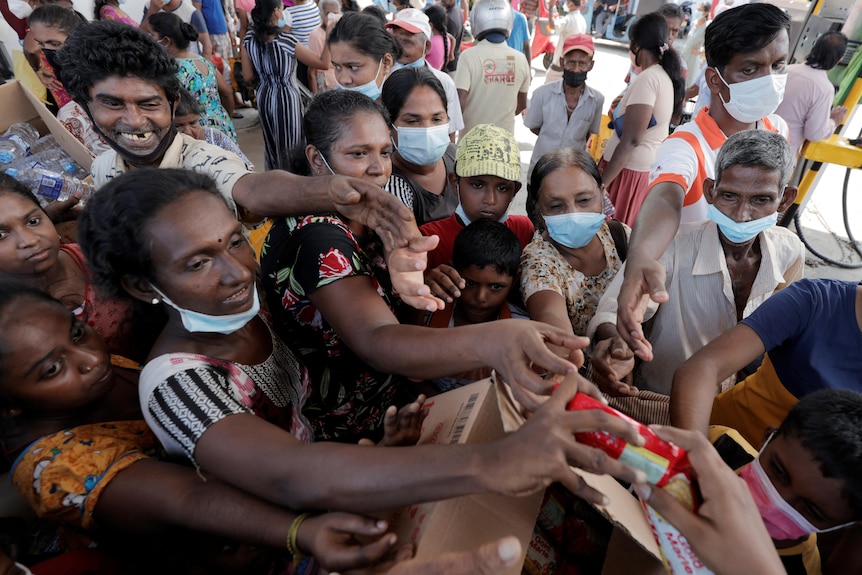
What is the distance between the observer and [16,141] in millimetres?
2361

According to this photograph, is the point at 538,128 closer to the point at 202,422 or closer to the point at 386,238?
the point at 386,238

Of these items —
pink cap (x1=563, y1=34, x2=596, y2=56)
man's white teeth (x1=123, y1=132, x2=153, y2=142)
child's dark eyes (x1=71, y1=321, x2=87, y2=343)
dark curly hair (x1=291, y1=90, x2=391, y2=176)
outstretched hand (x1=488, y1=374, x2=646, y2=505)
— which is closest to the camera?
outstretched hand (x1=488, y1=374, x2=646, y2=505)

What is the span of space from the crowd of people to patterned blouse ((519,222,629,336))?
10mm

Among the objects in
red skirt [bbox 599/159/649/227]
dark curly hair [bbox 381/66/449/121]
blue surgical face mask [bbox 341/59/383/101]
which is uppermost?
dark curly hair [bbox 381/66/449/121]

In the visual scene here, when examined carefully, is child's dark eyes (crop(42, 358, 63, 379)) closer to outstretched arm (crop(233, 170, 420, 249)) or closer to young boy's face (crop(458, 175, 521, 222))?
outstretched arm (crop(233, 170, 420, 249))

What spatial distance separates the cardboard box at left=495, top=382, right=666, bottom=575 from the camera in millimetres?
815

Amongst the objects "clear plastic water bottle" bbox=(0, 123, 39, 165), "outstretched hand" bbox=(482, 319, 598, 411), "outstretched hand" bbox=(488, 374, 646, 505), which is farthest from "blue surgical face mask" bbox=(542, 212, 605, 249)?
"clear plastic water bottle" bbox=(0, 123, 39, 165)

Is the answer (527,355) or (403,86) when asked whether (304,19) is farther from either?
(527,355)

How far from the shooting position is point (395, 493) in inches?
31.9

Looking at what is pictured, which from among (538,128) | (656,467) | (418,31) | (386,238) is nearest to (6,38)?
(418,31)

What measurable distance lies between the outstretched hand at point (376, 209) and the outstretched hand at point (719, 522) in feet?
2.64

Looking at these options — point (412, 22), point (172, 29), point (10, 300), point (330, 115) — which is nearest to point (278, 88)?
point (172, 29)

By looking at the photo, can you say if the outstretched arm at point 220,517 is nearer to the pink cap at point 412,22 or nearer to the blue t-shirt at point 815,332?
the blue t-shirt at point 815,332

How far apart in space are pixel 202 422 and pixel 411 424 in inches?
18.2
